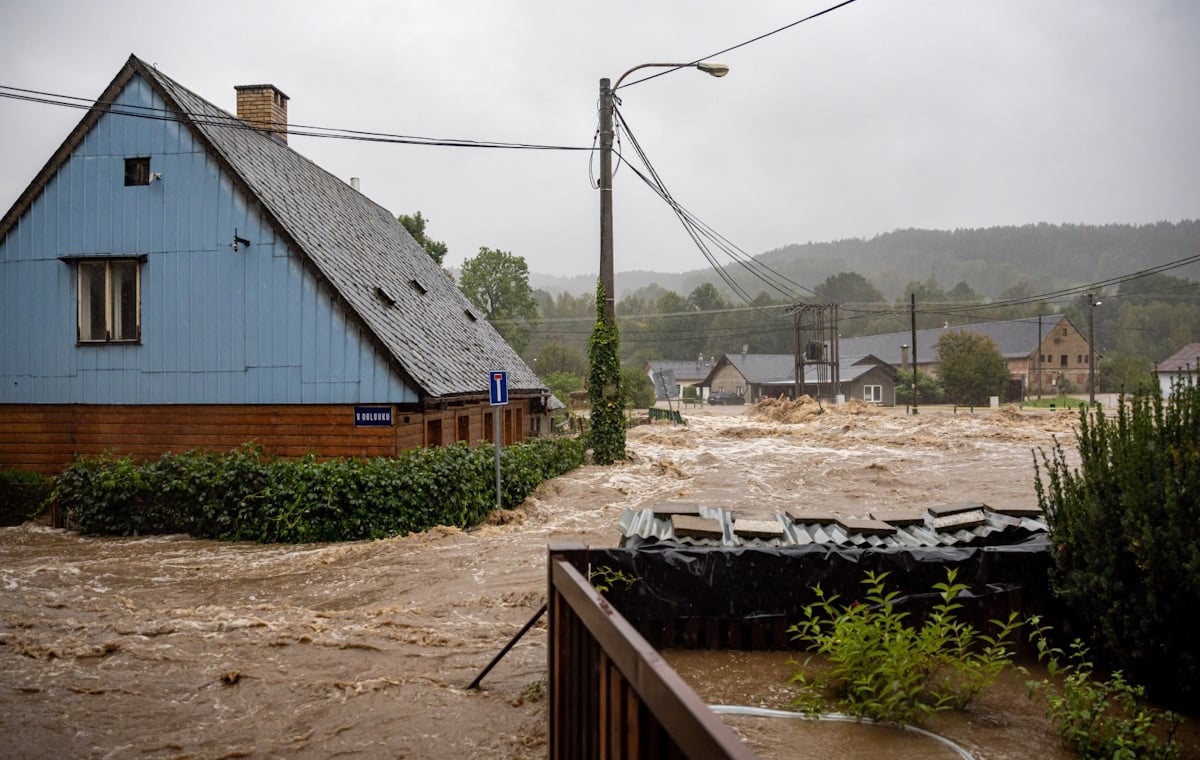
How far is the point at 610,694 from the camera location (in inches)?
104

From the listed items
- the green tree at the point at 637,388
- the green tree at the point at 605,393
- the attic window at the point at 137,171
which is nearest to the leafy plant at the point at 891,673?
the green tree at the point at 605,393

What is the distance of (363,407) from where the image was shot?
15977mm

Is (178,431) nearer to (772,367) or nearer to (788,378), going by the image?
(788,378)

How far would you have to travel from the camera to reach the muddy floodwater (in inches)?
216

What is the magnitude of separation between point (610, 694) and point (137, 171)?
18716 mm

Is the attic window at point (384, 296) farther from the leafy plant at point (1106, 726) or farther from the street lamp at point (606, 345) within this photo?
the leafy plant at point (1106, 726)

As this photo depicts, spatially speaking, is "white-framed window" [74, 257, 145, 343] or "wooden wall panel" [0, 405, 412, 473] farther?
"white-framed window" [74, 257, 145, 343]

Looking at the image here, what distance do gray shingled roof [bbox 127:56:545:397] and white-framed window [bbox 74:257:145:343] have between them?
3.54 meters

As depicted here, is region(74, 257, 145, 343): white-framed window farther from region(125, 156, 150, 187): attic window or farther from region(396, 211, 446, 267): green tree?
region(396, 211, 446, 267): green tree

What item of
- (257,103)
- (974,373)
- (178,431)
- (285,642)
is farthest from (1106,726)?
(974,373)

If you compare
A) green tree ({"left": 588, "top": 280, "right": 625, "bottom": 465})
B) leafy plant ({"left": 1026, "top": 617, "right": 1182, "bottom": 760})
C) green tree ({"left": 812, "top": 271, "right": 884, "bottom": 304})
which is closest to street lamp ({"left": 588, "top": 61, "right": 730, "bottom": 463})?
green tree ({"left": 588, "top": 280, "right": 625, "bottom": 465})

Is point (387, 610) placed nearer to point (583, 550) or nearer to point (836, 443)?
point (583, 550)

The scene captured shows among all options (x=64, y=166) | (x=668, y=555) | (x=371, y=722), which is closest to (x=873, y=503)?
(x=668, y=555)

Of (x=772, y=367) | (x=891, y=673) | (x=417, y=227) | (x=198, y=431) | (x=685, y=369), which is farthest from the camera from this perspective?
(x=685, y=369)
